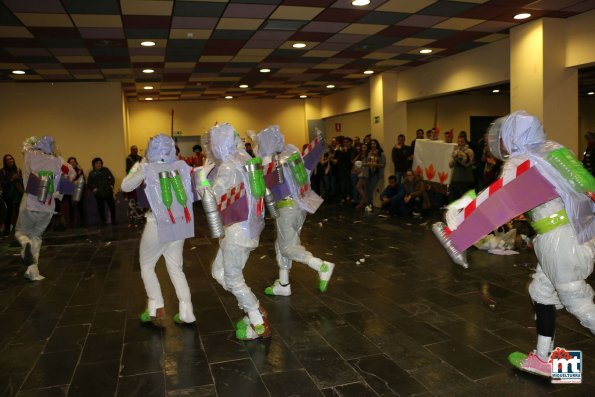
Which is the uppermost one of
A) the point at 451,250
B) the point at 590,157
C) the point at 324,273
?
the point at 590,157

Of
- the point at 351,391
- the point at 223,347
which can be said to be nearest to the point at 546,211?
the point at 351,391

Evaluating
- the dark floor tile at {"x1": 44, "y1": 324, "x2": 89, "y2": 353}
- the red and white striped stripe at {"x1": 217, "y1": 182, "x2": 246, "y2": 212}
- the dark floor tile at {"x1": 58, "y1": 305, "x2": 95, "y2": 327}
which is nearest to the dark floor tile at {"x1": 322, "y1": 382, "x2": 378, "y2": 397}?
the red and white striped stripe at {"x1": 217, "y1": 182, "x2": 246, "y2": 212}

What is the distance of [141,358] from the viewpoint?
3514 millimetres

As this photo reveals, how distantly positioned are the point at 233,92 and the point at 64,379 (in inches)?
466

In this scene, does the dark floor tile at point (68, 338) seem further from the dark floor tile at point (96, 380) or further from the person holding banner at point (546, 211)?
the person holding banner at point (546, 211)

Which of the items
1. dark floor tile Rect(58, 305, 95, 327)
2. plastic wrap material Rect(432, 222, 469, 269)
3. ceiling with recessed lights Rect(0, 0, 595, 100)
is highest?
ceiling with recessed lights Rect(0, 0, 595, 100)

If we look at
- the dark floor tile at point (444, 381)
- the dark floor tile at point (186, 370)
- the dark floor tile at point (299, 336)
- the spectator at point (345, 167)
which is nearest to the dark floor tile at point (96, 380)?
the dark floor tile at point (186, 370)

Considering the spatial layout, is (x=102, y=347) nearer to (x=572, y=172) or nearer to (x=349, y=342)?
(x=349, y=342)

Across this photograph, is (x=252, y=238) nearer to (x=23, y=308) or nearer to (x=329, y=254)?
(x=23, y=308)

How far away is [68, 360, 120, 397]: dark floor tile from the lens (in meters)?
3.02

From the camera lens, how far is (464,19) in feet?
23.0

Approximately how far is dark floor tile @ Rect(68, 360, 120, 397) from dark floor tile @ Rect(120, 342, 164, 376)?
0.07 meters

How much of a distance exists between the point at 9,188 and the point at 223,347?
786 centimetres

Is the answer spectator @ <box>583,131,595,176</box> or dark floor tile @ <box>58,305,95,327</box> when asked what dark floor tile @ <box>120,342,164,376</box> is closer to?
dark floor tile @ <box>58,305,95,327</box>
